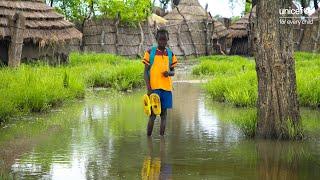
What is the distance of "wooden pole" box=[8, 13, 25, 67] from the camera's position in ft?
56.8

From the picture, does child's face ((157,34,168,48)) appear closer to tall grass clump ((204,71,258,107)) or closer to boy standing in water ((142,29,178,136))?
boy standing in water ((142,29,178,136))

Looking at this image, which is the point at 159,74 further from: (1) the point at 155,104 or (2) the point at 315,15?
(2) the point at 315,15

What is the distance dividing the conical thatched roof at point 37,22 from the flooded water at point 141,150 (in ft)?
32.4

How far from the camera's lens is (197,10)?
36781 mm

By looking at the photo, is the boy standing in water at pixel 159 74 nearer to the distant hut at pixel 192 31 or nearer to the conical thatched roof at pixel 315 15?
the conical thatched roof at pixel 315 15

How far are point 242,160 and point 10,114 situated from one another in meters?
4.24

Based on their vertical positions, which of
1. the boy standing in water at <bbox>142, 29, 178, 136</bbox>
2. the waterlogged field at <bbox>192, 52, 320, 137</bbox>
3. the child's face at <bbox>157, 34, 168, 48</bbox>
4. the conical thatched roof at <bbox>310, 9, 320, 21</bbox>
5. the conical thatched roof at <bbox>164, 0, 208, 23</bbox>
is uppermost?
the conical thatched roof at <bbox>164, 0, 208, 23</bbox>

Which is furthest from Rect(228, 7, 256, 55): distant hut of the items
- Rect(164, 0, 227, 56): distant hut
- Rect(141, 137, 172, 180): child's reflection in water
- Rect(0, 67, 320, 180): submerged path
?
Rect(141, 137, 172, 180): child's reflection in water

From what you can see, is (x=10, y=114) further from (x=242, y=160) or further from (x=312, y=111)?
(x=312, y=111)

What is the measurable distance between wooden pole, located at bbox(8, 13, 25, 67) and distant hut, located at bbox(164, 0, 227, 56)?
51.3 ft

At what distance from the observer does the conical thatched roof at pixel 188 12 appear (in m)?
35.5

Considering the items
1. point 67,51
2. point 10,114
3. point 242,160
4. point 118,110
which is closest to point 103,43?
point 67,51

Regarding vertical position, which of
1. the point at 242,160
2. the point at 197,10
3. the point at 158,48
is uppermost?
the point at 197,10

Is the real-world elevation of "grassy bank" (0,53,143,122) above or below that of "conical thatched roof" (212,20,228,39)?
below
